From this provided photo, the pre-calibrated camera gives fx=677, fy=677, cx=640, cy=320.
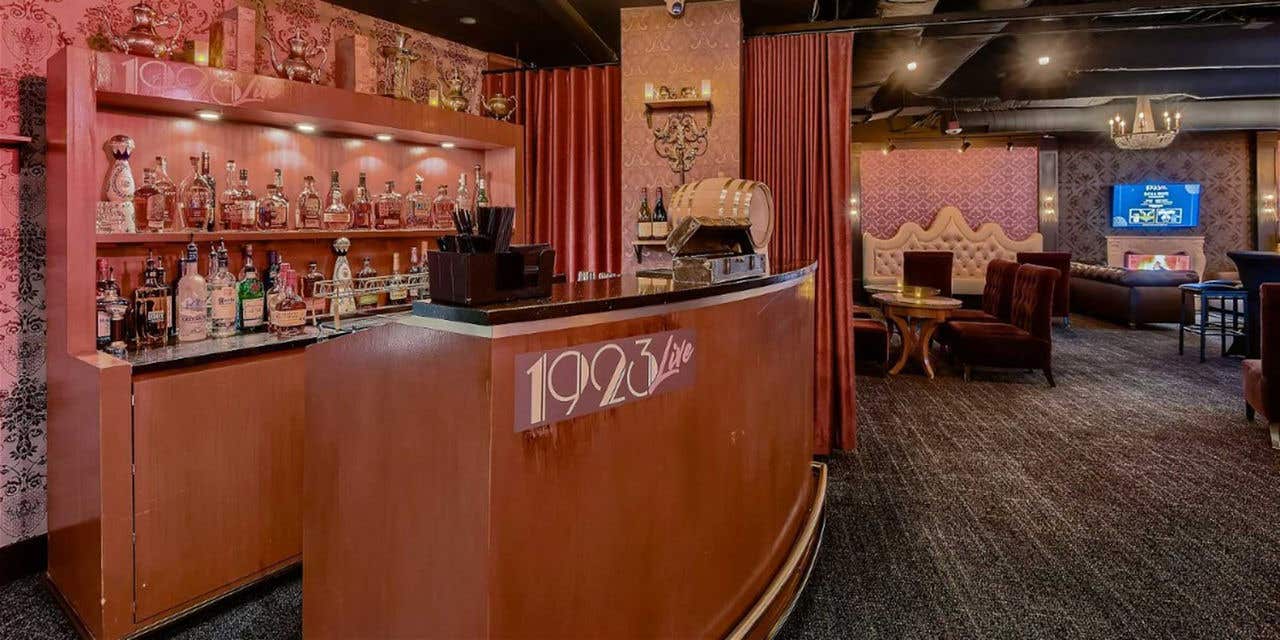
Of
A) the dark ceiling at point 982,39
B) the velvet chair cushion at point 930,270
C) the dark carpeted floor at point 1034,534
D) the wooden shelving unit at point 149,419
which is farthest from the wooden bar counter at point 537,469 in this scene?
the velvet chair cushion at point 930,270

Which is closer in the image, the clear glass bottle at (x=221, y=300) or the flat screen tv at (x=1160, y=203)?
the clear glass bottle at (x=221, y=300)

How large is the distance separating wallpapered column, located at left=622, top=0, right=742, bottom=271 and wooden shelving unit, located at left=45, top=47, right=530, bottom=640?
2.04m

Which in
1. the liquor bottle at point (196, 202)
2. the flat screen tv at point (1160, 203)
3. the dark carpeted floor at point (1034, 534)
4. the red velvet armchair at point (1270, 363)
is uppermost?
the flat screen tv at point (1160, 203)

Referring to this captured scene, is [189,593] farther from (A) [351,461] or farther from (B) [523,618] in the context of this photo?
(B) [523,618]

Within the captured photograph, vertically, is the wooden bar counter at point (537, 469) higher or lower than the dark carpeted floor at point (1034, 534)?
higher

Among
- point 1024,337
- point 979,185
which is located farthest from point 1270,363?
point 979,185

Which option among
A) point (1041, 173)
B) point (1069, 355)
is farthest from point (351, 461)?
point (1041, 173)

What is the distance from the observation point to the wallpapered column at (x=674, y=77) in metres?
4.18

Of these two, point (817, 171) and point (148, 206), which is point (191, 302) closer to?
point (148, 206)

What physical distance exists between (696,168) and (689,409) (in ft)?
9.40

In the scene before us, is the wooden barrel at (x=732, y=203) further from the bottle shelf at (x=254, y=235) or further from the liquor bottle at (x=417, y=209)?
the liquor bottle at (x=417, y=209)

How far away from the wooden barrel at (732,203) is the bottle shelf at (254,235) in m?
1.13

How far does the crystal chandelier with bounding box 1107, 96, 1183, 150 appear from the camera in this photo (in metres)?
8.84

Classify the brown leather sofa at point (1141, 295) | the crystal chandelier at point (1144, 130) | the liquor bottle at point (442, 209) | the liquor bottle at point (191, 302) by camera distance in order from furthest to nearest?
the brown leather sofa at point (1141, 295) < the crystal chandelier at point (1144, 130) < the liquor bottle at point (442, 209) < the liquor bottle at point (191, 302)
